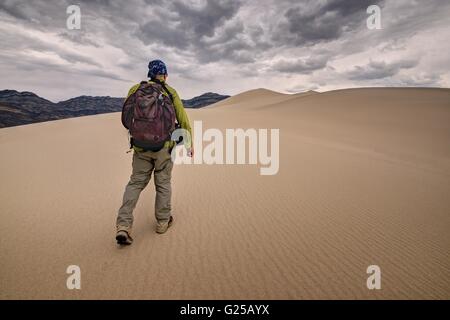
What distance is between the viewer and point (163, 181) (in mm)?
2863

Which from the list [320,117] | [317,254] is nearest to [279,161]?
[317,254]

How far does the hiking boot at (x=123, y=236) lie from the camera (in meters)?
2.54

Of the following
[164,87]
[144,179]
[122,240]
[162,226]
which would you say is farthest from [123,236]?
[164,87]

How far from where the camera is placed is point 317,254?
2631 mm

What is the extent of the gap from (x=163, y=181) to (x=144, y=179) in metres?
0.23

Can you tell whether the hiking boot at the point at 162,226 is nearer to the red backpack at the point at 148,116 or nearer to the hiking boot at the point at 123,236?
the hiking boot at the point at 123,236

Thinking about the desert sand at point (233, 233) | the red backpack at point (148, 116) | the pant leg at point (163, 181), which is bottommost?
the desert sand at point (233, 233)

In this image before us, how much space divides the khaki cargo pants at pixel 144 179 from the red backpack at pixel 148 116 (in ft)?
0.47

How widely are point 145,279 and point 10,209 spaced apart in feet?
9.69

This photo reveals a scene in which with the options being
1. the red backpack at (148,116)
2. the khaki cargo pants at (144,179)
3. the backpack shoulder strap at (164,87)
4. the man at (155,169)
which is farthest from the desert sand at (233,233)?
the backpack shoulder strap at (164,87)

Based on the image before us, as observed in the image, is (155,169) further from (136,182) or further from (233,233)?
(233,233)
